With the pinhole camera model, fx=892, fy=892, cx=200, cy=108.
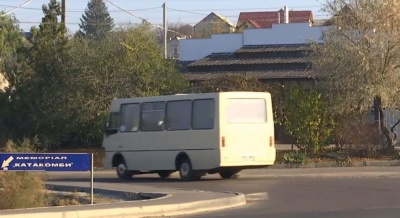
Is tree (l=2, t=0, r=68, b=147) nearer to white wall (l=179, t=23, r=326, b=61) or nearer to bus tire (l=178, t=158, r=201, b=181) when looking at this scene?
bus tire (l=178, t=158, r=201, b=181)

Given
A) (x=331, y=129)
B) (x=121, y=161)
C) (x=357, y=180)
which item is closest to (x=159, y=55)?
(x=331, y=129)

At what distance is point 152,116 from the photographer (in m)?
29.4

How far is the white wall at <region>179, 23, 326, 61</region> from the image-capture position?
57750mm

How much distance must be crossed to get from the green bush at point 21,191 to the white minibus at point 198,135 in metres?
8.15

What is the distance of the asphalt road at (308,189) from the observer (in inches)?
713

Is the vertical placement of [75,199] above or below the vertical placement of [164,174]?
below

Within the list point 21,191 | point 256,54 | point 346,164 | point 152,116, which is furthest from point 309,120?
point 256,54

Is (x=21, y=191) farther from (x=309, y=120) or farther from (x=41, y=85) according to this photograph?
(x=41, y=85)

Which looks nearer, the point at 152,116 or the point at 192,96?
the point at 192,96

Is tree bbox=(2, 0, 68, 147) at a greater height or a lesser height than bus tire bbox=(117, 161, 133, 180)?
greater

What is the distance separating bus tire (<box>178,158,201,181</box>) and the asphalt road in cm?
36

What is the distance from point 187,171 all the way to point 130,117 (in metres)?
3.47

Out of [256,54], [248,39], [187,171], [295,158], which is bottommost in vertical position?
[187,171]

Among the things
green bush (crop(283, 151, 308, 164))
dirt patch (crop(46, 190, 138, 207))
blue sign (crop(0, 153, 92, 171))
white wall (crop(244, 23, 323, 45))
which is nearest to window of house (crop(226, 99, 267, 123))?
dirt patch (crop(46, 190, 138, 207))
